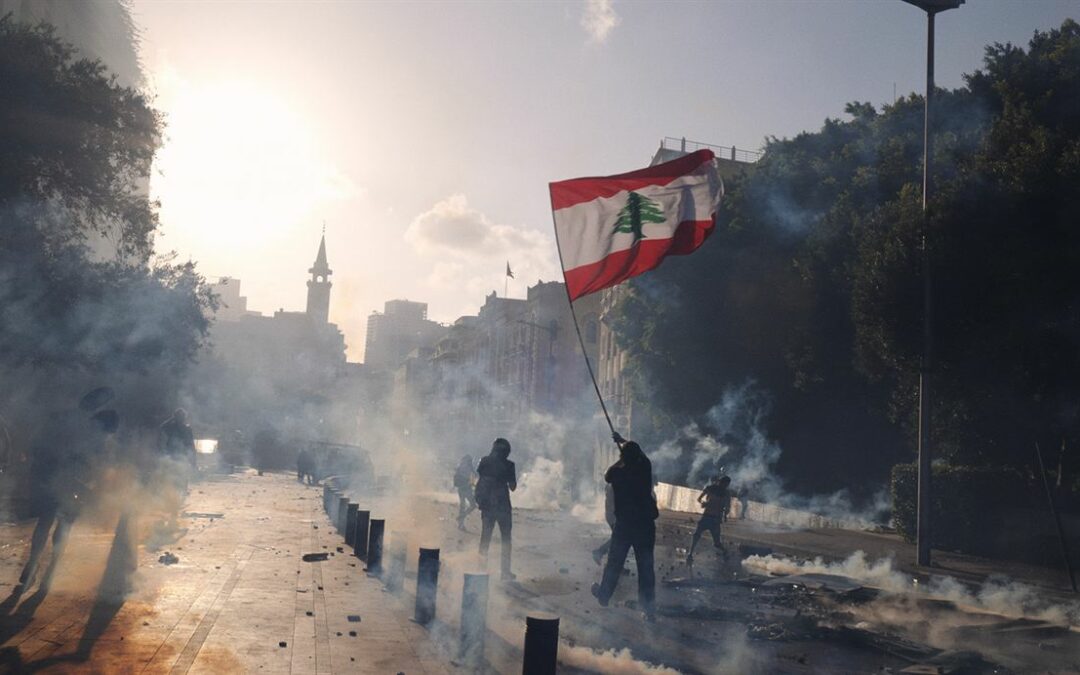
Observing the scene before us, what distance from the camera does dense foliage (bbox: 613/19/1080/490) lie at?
1711 centimetres

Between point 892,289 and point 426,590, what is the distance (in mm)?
13726

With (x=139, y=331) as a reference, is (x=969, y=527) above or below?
below

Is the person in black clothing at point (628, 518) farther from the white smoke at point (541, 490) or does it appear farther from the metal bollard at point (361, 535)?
the white smoke at point (541, 490)

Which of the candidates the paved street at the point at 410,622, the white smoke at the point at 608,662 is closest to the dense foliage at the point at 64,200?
the paved street at the point at 410,622

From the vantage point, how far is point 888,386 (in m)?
26.0

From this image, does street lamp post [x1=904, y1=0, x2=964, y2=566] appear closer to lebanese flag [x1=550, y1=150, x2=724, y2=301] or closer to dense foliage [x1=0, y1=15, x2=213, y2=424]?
lebanese flag [x1=550, y1=150, x2=724, y2=301]

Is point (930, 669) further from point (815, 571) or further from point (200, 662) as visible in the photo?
point (815, 571)

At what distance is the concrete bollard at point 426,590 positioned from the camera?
9.09 m

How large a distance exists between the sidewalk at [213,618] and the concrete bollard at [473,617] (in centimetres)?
27

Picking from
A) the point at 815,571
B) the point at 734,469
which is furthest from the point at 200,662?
the point at 734,469

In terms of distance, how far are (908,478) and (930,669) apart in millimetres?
15113

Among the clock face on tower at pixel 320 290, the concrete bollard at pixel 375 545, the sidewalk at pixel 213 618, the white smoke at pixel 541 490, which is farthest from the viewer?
the clock face on tower at pixel 320 290

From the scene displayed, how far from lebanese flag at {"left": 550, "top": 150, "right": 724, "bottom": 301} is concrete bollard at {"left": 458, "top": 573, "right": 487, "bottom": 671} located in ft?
15.1

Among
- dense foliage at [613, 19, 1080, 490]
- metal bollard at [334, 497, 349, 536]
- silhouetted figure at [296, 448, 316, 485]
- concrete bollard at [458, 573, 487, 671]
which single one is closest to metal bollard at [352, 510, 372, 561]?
metal bollard at [334, 497, 349, 536]
